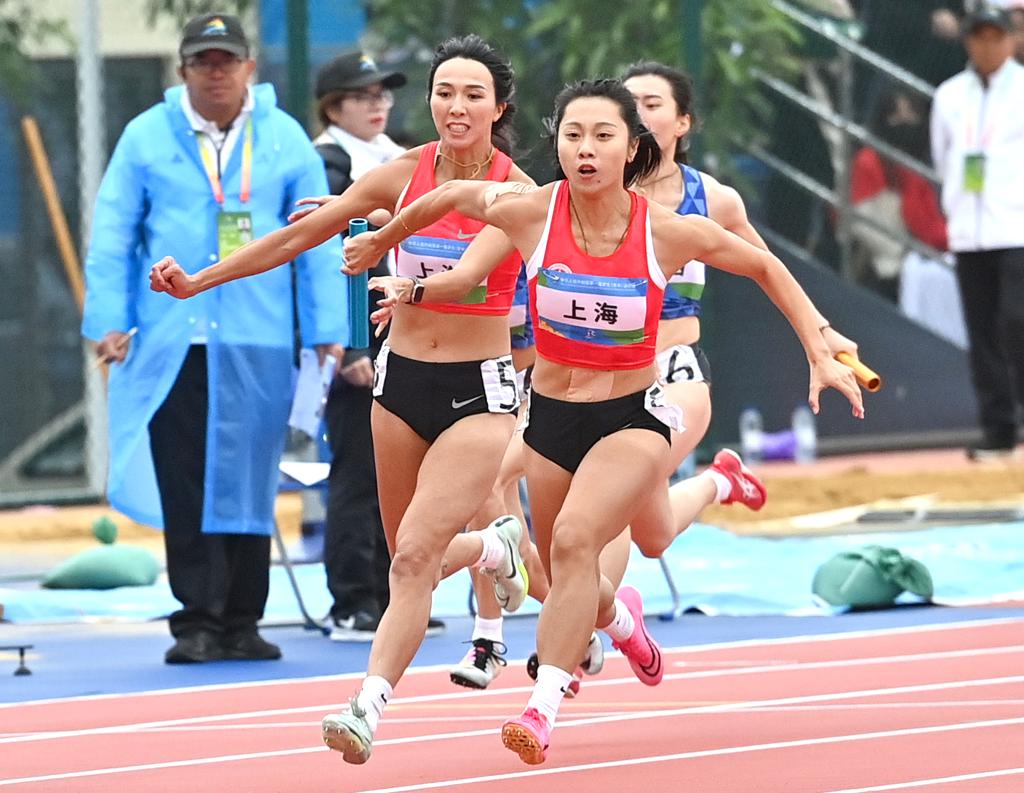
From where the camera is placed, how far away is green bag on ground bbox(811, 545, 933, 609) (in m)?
11.3

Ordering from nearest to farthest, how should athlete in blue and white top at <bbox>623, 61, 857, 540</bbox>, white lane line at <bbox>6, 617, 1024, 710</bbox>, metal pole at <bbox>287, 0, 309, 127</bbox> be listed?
→ 1. white lane line at <bbox>6, 617, 1024, 710</bbox>
2. athlete in blue and white top at <bbox>623, 61, 857, 540</bbox>
3. metal pole at <bbox>287, 0, 309, 127</bbox>

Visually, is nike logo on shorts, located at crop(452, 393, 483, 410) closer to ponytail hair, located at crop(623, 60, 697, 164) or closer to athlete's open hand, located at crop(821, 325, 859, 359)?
athlete's open hand, located at crop(821, 325, 859, 359)

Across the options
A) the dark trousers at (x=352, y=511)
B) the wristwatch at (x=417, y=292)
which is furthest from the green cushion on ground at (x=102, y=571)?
the wristwatch at (x=417, y=292)

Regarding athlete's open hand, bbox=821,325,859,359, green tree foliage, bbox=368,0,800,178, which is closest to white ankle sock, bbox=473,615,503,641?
athlete's open hand, bbox=821,325,859,359

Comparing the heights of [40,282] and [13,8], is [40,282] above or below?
below

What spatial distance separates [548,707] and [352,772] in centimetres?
72

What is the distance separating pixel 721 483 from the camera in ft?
34.2

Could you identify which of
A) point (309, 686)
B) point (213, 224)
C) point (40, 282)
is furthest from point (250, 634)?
point (40, 282)

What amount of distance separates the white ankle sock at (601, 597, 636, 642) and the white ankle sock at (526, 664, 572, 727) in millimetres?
965

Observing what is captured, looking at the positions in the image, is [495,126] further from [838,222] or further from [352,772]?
[838,222]

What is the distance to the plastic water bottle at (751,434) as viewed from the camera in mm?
16797

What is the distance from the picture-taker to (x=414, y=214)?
304 inches

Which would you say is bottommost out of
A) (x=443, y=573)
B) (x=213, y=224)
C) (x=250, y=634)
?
(x=250, y=634)

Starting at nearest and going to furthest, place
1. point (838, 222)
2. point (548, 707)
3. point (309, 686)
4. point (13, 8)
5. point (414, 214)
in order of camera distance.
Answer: point (548, 707) → point (414, 214) → point (309, 686) → point (13, 8) → point (838, 222)
